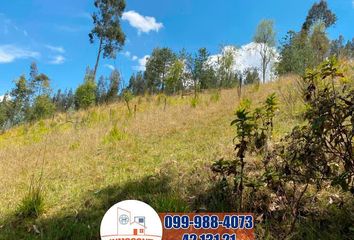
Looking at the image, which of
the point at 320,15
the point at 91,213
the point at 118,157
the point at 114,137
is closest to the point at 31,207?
the point at 91,213

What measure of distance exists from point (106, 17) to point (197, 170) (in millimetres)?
26015

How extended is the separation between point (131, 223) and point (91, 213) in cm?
115

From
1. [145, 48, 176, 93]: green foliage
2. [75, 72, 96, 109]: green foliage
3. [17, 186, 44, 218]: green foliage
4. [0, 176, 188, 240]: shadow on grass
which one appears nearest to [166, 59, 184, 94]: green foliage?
[75, 72, 96, 109]: green foliage

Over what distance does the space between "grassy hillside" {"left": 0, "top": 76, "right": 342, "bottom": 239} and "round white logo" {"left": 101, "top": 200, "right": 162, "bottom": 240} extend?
0.40 meters

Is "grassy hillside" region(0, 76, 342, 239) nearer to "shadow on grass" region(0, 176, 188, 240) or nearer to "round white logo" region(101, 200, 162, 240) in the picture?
"shadow on grass" region(0, 176, 188, 240)

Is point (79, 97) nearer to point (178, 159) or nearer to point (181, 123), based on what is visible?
point (181, 123)

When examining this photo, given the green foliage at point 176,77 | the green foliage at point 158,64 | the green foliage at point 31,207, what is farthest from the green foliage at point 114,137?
the green foliage at point 158,64

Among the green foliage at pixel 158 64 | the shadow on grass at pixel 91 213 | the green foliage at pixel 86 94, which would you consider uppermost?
the green foliage at pixel 158 64

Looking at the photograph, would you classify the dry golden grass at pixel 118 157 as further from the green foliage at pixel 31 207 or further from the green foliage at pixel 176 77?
the green foliage at pixel 176 77

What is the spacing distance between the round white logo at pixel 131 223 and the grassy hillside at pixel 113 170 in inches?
15.7

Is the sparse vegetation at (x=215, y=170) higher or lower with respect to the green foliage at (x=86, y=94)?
lower

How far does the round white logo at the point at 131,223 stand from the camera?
7.43 feet

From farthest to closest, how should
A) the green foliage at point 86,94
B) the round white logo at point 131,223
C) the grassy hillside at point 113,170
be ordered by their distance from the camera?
1. the green foliage at point 86,94
2. the grassy hillside at point 113,170
3. the round white logo at point 131,223

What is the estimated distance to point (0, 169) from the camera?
5.42 meters
